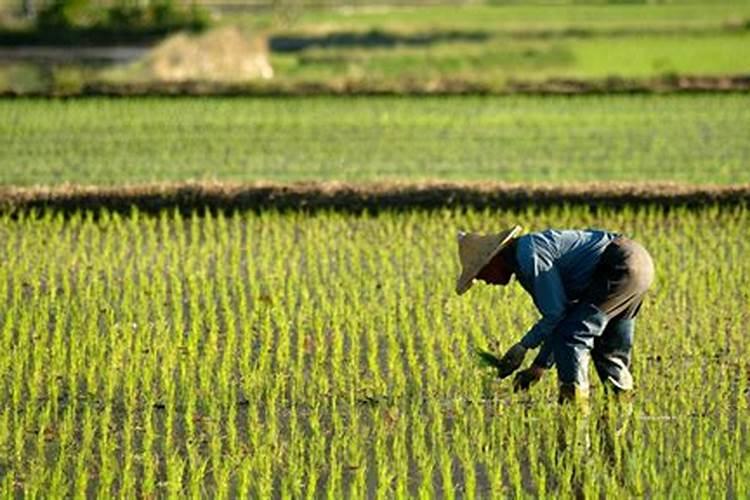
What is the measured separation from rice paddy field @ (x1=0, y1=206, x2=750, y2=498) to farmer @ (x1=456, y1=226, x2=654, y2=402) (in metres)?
0.26

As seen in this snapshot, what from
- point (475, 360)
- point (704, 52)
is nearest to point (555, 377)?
point (475, 360)

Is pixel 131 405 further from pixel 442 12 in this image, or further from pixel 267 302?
pixel 442 12

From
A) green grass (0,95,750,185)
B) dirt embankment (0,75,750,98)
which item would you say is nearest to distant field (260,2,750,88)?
dirt embankment (0,75,750,98)

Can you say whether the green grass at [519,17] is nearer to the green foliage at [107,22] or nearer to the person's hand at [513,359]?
the green foliage at [107,22]

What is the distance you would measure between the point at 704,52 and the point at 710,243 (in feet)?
56.4

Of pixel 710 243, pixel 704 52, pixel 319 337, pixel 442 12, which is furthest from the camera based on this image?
pixel 442 12

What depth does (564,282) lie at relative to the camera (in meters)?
7.92

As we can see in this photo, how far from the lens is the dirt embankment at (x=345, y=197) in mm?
13578

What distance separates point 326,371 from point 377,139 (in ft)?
27.2

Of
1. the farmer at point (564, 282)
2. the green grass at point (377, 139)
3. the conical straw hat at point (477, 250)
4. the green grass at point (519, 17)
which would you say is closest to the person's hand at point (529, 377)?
the farmer at point (564, 282)

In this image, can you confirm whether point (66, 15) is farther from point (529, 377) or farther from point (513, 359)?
point (513, 359)

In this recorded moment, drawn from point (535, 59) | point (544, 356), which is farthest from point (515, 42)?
point (544, 356)

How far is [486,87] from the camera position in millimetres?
20859

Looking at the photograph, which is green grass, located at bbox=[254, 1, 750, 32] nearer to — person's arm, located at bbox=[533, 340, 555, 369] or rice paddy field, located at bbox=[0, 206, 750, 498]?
rice paddy field, located at bbox=[0, 206, 750, 498]
